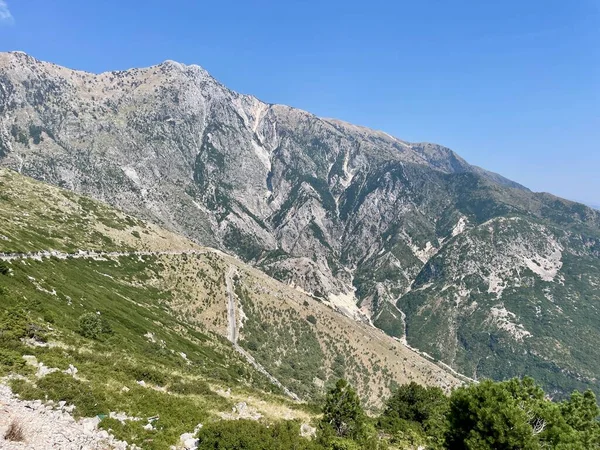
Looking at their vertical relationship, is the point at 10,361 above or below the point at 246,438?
below

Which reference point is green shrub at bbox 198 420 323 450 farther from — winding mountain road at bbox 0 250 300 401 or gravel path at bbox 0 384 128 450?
winding mountain road at bbox 0 250 300 401

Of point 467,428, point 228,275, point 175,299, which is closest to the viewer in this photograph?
point 467,428

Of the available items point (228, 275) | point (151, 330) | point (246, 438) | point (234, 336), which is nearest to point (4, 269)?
point (151, 330)

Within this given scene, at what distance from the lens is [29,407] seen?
21.7 metres

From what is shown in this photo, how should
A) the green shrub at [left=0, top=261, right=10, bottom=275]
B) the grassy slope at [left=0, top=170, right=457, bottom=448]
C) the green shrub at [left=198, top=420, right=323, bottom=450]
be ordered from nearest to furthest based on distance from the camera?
the green shrub at [left=198, top=420, right=323, bottom=450] < the grassy slope at [left=0, top=170, right=457, bottom=448] < the green shrub at [left=0, top=261, right=10, bottom=275]

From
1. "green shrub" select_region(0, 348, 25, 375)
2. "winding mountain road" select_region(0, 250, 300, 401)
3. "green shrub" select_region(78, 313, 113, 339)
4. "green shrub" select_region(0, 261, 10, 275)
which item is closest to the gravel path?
"green shrub" select_region(0, 348, 25, 375)

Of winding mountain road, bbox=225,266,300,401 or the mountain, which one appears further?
winding mountain road, bbox=225,266,300,401

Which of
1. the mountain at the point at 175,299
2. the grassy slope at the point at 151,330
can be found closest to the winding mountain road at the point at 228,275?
the mountain at the point at 175,299

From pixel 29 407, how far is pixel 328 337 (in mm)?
145409

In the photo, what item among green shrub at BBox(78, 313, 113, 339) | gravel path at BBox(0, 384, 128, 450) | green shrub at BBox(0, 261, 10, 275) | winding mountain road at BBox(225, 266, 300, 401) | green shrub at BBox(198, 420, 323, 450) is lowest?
winding mountain road at BBox(225, 266, 300, 401)

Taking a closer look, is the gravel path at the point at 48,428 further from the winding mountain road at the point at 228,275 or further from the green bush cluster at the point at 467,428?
the winding mountain road at the point at 228,275

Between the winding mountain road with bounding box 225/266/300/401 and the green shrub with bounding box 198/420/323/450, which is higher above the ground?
the green shrub with bounding box 198/420/323/450

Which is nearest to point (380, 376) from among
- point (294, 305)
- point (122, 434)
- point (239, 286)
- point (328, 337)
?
point (328, 337)

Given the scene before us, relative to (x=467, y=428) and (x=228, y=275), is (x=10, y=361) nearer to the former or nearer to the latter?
(x=467, y=428)
